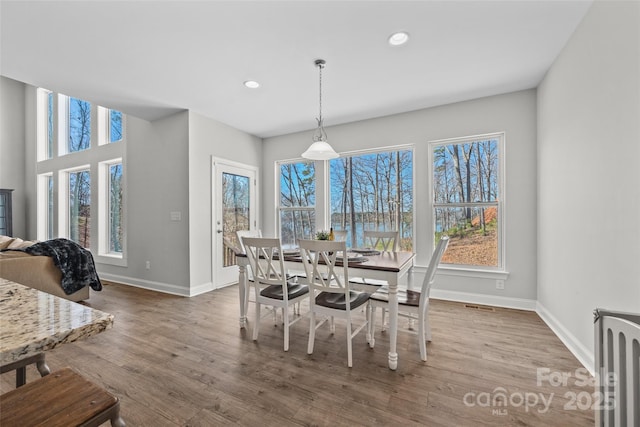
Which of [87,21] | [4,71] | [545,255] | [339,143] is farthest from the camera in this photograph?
[339,143]

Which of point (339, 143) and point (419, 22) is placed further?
point (339, 143)

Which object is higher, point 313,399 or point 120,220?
point 120,220

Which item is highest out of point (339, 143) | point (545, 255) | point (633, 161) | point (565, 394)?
point (339, 143)

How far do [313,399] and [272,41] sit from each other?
278 centimetres

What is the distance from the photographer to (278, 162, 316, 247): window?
4.87m

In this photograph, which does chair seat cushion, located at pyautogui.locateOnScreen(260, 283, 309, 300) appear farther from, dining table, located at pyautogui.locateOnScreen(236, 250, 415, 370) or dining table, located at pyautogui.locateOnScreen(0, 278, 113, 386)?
dining table, located at pyautogui.locateOnScreen(0, 278, 113, 386)

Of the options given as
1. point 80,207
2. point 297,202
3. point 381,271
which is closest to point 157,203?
point 297,202

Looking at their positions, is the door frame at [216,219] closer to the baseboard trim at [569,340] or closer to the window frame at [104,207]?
the window frame at [104,207]

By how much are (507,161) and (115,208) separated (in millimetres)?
6376

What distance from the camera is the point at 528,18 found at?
2133mm

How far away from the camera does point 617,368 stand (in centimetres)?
110

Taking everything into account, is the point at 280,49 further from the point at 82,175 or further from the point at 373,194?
the point at 82,175

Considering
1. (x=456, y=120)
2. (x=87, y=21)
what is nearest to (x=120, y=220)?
(x=87, y=21)

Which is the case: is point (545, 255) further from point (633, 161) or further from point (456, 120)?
point (456, 120)
